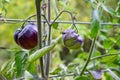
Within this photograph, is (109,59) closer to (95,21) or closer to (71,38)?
(71,38)

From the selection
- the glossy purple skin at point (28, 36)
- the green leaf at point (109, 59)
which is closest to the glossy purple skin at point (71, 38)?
the glossy purple skin at point (28, 36)

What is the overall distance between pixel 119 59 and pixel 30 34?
31 centimetres

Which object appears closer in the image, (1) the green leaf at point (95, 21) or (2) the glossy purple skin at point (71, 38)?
(1) the green leaf at point (95, 21)

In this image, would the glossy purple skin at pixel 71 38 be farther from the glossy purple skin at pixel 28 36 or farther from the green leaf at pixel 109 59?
the green leaf at pixel 109 59

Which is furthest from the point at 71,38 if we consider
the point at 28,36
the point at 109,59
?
the point at 109,59

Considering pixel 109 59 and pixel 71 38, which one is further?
pixel 109 59

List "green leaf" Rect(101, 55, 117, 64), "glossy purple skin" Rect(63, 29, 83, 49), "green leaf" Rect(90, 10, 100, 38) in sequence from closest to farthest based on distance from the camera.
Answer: "green leaf" Rect(90, 10, 100, 38) < "glossy purple skin" Rect(63, 29, 83, 49) < "green leaf" Rect(101, 55, 117, 64)

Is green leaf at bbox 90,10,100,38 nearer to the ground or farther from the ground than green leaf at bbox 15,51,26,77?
farther from the ground

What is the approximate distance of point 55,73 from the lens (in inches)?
31.6

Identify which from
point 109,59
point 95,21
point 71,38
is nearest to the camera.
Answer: point 95,21

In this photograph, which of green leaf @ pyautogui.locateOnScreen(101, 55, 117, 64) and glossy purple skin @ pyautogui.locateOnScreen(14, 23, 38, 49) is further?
green leaf @ pyautogui.locateOnScreen(101, 55, 117, 64)

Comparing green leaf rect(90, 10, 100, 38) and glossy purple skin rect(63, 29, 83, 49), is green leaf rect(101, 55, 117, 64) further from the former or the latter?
green leaf rect(90, 10, 100, 38)

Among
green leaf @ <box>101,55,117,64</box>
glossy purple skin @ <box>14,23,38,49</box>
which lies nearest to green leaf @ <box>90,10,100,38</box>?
glossy purple skin @ <box>14,23,38,49</box>

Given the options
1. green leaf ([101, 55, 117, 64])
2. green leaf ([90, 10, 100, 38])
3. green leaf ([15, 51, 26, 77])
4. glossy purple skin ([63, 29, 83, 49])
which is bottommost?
green leaf ([101, 55, 117, 64])
